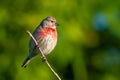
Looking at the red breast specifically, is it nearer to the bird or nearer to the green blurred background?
the bird

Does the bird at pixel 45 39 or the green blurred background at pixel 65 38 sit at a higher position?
the bird at pixel 45 39

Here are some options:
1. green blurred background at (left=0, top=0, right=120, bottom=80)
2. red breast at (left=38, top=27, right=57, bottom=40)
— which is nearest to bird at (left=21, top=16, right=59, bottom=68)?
red breast at (left=38, top=27, right=57, bottom=40)

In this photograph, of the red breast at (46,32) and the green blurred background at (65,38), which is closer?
the red breast at (46,32)

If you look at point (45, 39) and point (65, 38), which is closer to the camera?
point (45, 39)

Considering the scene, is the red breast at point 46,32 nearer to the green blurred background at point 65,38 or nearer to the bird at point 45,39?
the bird at point 45,39

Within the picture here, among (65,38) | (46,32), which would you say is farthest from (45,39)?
(65,38)

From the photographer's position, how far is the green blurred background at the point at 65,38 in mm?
13234

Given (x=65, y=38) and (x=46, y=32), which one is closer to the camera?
(x=46, y=32)

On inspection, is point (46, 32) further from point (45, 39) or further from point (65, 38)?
point (65, 38)

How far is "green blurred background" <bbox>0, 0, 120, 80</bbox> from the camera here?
43.4 ft

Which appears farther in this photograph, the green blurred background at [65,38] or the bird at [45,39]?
the green blurred background at [65,38]

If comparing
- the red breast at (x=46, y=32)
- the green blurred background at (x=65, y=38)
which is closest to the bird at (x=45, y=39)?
the red breast at (x=46, y=32)

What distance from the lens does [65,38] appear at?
13.2m

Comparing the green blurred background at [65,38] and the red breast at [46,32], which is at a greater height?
the red breast at [46,32]
